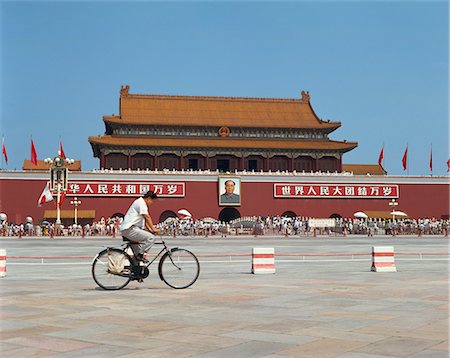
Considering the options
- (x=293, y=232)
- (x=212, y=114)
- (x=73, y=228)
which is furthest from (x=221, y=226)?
(x=212, y=114)

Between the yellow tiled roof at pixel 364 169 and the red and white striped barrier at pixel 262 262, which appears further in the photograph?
the yellow tiled roof at pixel 364 169

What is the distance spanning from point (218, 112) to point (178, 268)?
53530mm

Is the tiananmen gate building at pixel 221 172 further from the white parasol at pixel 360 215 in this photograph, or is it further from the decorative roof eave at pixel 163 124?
the white parasol at pixel 360 215

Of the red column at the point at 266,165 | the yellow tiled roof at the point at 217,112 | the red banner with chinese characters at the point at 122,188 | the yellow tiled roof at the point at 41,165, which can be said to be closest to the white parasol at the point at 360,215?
the red column at the point at 266,165

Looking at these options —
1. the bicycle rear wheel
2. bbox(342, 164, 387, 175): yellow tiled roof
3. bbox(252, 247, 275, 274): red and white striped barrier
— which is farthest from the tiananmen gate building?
the bicycle rear wheel

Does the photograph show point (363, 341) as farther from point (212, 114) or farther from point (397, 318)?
point (212, 114)

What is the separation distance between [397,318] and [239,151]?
173 feet

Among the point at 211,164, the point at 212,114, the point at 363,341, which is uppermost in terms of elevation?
the point at 212,114

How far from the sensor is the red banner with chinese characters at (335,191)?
5734 cm

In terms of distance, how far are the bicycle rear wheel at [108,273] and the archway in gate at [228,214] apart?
154ft

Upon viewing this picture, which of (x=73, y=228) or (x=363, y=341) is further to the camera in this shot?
(x=73, y=228)

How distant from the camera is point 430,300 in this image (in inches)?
362

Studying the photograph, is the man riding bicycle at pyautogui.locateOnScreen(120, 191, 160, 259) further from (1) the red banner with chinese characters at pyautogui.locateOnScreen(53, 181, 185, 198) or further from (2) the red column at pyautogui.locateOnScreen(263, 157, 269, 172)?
(2) the red column at pyautogui.locateOnScreen(263, 157, 269, 172)

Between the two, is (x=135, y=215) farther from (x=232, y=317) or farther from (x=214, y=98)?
(x=214, y=98)
